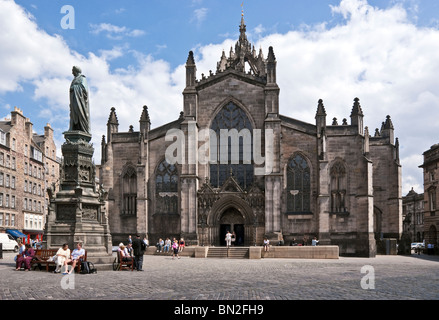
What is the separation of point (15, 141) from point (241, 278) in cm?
4699

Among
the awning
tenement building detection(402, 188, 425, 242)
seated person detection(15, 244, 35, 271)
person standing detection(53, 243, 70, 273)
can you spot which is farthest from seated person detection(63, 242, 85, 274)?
tenement building detection(402, 188, 425, 242)

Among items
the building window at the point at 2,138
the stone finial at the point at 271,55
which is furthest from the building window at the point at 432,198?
the building window at the point at 2,138

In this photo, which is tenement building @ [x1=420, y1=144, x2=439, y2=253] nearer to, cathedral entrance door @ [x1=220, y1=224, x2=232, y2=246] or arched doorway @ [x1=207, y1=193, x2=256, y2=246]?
arched doorway @ [x1=207, y1=193, x2=256, y2=246]

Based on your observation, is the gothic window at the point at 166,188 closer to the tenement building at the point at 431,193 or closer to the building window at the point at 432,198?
the tenement building at the point at 431,193

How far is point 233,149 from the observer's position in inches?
1598

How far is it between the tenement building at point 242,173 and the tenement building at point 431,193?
7.06 meters

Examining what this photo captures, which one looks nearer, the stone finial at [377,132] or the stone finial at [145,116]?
the stone finial at [145,116]

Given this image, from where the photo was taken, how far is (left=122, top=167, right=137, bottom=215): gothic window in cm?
4131

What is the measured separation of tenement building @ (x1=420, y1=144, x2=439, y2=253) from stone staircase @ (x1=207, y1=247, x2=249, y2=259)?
21.5 meters

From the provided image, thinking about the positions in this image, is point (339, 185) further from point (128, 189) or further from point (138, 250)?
point (138, 250)

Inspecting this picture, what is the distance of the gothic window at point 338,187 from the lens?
1551 inches

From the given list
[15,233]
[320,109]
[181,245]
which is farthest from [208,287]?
[15,233]
